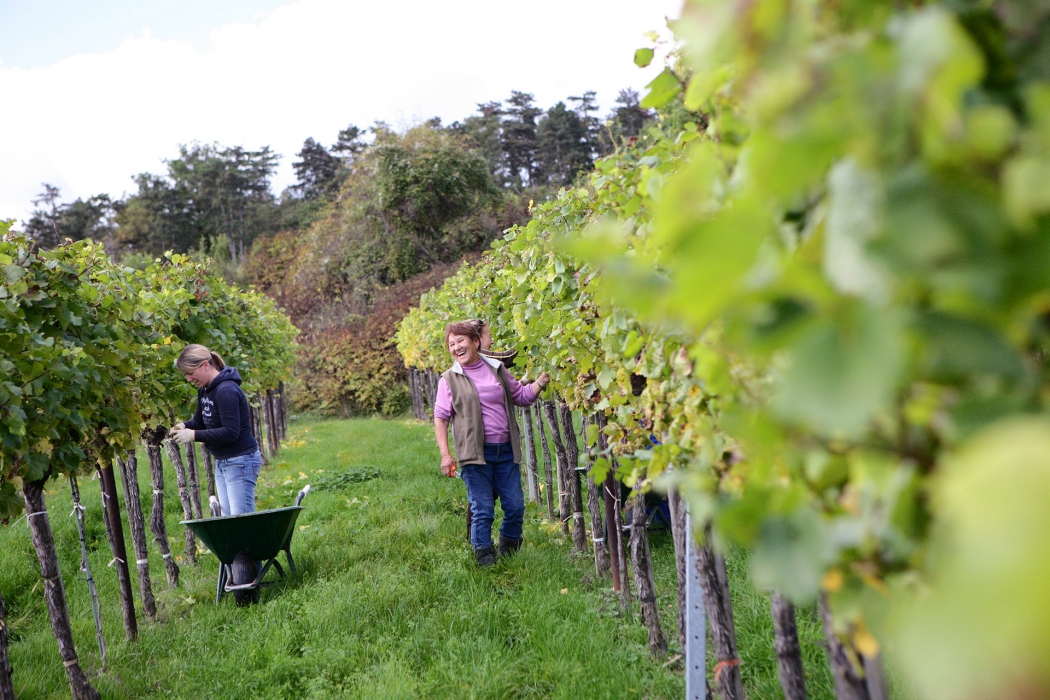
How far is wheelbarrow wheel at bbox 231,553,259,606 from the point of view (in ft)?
16.1

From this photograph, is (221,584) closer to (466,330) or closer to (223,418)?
(223,418)

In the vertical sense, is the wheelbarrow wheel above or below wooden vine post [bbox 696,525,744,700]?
below

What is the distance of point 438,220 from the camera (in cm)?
2762

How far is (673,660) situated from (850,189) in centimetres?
327

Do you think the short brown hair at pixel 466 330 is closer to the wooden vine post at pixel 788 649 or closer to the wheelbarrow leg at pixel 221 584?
the wheelbarrow leg at pixel 221 584

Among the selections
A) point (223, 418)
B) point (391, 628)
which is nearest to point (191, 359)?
point (223, 418)

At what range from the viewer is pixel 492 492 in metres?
5.39

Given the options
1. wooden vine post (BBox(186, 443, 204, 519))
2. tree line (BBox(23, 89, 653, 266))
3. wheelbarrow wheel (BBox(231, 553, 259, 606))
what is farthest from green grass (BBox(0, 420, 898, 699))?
tree line (BBox(23, 89, 653, 266))

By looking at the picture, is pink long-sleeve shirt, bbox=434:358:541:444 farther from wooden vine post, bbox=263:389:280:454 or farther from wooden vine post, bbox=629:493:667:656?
wooden vine post, bbox=263:389:280:454

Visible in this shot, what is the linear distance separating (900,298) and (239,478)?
5.51 metres

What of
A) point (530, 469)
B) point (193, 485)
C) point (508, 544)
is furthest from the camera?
point (530, 469)

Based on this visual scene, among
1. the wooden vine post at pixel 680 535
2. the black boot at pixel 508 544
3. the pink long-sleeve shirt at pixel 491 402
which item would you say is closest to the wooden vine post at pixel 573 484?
the pink long-sleeve shirt at pixel 491 402

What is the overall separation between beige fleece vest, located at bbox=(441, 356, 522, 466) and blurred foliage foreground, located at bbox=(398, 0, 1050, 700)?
4.55 metres

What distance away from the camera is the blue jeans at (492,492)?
5.19 meters
